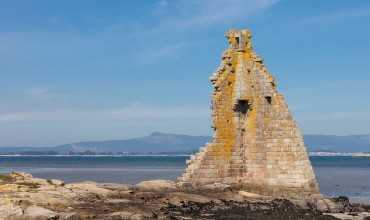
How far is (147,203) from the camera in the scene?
77.1 ft

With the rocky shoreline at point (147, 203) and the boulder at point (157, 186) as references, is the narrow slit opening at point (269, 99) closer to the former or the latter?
the rocky shoreline at point (147, 203)

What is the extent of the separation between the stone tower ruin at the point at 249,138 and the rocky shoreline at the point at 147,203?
3.69 feet

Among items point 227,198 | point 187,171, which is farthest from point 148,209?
point 187,171

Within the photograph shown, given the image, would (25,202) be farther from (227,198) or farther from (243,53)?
(243,53)

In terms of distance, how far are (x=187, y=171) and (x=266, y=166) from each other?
328cm

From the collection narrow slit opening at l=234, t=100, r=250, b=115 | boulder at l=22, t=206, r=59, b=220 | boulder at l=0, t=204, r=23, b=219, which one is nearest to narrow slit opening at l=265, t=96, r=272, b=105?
narrow slit opening at l=234, t=100, r=250, b=115

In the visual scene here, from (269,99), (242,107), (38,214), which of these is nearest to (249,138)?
(242,107)

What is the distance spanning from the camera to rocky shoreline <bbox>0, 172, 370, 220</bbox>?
2061 cm

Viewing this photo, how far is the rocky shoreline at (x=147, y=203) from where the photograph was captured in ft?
67.6

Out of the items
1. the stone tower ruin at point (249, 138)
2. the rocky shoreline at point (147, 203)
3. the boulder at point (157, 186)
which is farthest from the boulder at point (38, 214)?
the stone tower ruin at point (249, 138)

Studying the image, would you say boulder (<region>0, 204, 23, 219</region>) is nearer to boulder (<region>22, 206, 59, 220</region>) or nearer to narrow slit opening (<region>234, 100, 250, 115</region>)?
boulder (<region>22, 206, 59, 220</region>)

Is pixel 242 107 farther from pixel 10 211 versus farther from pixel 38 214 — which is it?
pixel 10 211

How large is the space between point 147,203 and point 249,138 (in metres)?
8.66

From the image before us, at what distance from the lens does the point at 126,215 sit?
67.4 ft
